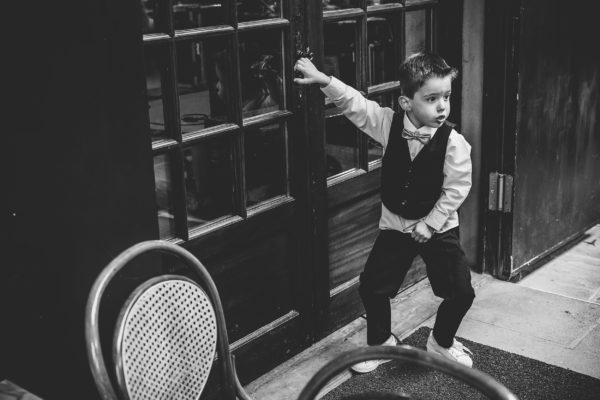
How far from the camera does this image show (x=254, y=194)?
10.2 feet

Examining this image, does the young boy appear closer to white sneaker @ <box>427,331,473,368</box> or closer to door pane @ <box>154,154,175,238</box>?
white sneaker @ <box>427,331,473,368</box>

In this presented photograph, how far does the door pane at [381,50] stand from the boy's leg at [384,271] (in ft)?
2.89

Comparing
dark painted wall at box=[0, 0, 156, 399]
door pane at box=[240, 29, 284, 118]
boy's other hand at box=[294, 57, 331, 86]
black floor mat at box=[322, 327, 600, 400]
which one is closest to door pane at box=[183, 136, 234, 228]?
door pane at box=[240, 29, 284, 118]

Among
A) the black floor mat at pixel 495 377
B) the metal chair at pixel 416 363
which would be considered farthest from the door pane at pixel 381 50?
the metal chair at pixel 416 363

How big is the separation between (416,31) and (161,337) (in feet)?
8.07

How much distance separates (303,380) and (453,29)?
1.95 meters

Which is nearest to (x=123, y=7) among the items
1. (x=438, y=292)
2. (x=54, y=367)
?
(x=54, y=367)

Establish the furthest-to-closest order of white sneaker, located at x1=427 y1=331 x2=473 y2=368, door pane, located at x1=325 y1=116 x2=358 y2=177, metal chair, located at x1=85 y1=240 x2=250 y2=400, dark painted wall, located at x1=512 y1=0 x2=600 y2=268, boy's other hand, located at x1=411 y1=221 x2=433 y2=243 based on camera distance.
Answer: dark painted wall, located at x1=512 y1=0 x2=600 y2=268 → door pane, located at x1=325 y1=116 x2=358 y2=177 → white sneaker, located at x1=427 y1=331 x2=473 y2=368 → boy's other hand, located at x1=411 y1=221 x2=433 y2=243 → metal chair, located at x1=85 y1=240 x2=250 y2=400

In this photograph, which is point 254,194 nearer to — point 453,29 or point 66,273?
point 66,273

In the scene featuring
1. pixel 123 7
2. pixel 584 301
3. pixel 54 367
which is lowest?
pixel 584 301

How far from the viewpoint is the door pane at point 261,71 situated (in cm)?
296

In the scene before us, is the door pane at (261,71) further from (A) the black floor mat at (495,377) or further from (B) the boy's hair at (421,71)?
(A) the black floor mat at (495,377)

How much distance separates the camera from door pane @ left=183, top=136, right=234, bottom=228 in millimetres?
2893

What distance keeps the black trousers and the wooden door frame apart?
3.33 ft
